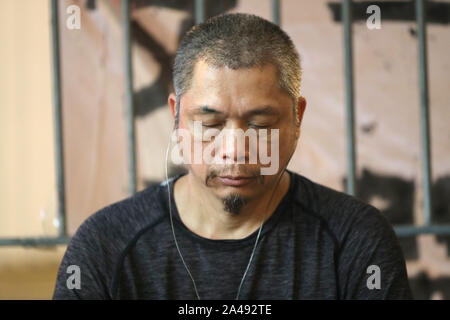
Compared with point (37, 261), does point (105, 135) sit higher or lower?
higher

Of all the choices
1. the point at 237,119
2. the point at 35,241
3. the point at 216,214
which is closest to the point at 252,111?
the point at 237,119

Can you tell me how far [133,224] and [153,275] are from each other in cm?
13

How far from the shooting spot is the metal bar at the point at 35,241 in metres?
1.63

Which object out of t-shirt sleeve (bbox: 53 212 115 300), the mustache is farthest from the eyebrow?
t-shirt sleeve (bbox: 53 212 115 300)

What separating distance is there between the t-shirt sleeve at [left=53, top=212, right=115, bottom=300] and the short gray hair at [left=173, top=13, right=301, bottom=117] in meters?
0.38

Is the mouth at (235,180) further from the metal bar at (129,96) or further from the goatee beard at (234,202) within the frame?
the metal bar at (129,96)

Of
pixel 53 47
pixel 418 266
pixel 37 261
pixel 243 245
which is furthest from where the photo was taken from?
pixel 418 266

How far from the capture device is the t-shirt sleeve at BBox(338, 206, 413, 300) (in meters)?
1.10

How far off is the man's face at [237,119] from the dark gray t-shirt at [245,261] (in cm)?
14

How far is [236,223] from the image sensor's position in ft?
3.72

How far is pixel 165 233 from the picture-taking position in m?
1.14
